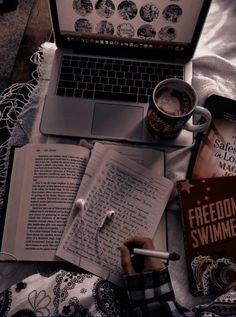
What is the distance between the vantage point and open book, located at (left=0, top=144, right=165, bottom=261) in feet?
2.00

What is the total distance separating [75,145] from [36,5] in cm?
35

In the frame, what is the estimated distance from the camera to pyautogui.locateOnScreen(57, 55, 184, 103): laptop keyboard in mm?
707

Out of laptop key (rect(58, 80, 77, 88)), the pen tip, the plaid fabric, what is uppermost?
laptop key (rect(58, 80, 77, 88))

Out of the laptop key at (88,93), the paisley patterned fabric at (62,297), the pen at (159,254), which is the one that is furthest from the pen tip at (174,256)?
the laptop key at (88,93)

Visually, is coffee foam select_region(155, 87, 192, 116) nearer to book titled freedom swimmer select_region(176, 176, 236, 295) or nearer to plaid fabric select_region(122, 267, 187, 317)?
book titled freedom swimmer select_region(176, 176, 236, 295)

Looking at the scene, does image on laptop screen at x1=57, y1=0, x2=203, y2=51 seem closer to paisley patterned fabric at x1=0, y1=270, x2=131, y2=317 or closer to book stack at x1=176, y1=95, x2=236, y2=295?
book stack at x1=176, y1=95, x2=236, y2=295

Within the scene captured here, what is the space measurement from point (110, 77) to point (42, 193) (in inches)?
9.6

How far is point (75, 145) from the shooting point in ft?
2.20

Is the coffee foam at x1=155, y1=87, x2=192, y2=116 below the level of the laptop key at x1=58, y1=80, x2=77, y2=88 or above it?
above

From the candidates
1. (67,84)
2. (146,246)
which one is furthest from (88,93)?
(146,246)

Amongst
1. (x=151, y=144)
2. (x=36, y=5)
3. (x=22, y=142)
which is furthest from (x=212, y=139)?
(x=36, y=5)

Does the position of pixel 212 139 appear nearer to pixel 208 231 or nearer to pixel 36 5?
pixel 208 231

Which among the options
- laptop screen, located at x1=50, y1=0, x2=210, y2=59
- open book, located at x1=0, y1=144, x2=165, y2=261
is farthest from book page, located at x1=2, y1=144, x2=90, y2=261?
laptop screen, located at x1=50, y1=0, x2=210, y2=59

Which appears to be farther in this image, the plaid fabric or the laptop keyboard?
the laptop keyboard
